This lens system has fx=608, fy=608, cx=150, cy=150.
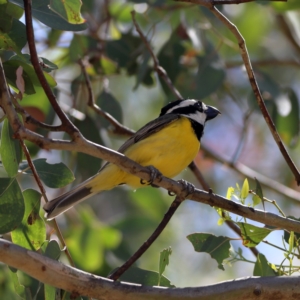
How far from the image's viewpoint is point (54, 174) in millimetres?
2545

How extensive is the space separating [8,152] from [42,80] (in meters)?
0.37

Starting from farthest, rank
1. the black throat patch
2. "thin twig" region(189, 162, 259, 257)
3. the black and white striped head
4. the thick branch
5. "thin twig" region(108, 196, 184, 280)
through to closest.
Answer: the black and white striped head
the black throat patch
"thin twig" region(189, 162, 259, 257)
"thin twig" region(108, 196, 184, 280)
the thick branch

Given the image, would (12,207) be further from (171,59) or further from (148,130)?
(171,59)

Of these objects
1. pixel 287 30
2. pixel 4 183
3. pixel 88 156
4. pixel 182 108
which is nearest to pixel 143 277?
pixel 4 183

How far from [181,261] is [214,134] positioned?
54.5 inches

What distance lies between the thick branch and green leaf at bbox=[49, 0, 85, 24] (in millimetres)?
1034

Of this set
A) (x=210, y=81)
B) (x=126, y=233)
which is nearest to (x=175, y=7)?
(x=210, y=81)

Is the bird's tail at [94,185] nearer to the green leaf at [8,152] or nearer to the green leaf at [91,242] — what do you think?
the green leaf at [8,152]

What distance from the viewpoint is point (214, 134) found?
6.42m

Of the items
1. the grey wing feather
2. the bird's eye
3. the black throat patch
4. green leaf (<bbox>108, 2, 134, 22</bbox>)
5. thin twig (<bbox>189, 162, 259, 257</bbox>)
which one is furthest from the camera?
green leaf (<bbox>108, 2, 134, 22</bbox>)

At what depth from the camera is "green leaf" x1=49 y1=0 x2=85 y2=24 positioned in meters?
2.47

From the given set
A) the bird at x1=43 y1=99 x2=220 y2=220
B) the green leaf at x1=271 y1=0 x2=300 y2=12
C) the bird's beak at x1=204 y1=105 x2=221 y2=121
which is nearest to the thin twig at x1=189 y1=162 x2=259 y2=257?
the bird at x1=43 y1=99 x2=220 y2=220

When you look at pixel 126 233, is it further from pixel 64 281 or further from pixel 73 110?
pixel 64 281

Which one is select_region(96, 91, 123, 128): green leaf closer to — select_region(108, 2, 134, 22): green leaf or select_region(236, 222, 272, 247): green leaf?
select_region(108, 2, 134, 22): green leaf
